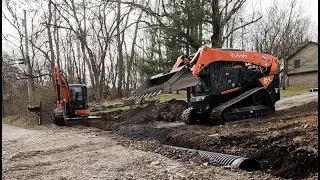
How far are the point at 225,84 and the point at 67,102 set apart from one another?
341 inches

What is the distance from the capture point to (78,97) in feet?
56.1

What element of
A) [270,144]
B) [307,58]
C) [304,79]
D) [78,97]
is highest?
[307,58]

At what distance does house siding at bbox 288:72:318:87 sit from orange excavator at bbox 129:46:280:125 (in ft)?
100

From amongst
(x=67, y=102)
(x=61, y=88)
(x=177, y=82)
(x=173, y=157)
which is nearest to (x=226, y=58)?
(x=177, y=82)

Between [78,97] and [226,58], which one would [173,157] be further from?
[78,97]

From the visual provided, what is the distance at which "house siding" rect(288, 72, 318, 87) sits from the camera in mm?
39719

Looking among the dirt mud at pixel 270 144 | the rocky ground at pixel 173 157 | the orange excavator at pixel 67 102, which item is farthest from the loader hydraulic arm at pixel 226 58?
the orange excavator at pixel 67 102

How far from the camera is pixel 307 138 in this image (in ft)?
19.4

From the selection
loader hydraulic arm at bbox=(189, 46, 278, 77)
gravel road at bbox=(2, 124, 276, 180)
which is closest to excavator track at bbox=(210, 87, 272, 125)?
loader hydraulic arm at bbox=(189, 46, 278, 77)

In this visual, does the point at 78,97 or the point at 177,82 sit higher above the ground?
the point at 177,82

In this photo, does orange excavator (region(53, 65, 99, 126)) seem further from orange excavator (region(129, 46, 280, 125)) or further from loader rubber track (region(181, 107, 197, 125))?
loader rubber track (region(181, 107, 197, 125))

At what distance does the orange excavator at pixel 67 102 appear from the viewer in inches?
618

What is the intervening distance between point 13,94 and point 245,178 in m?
34.7

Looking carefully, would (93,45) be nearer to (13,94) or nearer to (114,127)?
(13,94)
